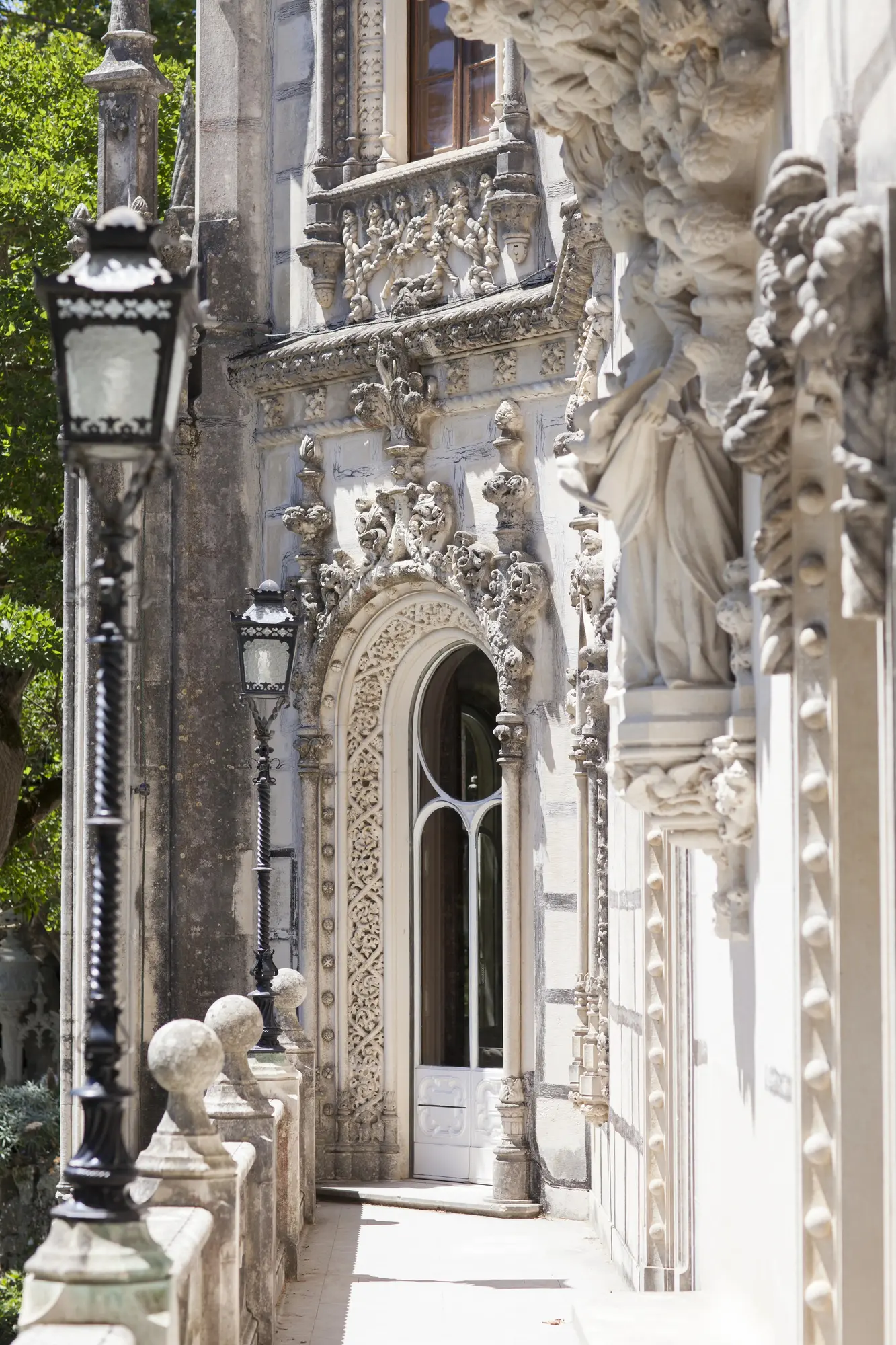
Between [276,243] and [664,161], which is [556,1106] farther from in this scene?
[664,161]

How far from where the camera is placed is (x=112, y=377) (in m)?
5.17

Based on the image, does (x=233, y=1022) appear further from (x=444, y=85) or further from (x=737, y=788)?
(x=444, y=85)

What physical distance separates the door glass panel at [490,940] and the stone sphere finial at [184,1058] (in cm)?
722

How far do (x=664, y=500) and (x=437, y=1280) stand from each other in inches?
230

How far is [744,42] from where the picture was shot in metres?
5.40

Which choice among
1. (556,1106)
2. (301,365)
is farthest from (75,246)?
(556,1106)

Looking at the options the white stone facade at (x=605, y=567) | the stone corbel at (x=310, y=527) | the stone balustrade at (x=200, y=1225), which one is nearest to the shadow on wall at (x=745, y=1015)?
the white stone facade at (x=605, y=567)

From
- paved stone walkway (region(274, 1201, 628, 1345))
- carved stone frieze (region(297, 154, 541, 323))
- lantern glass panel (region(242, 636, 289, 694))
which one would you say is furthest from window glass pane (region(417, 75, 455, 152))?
paved stone walkway (region(274, 1201, 628, 1345))

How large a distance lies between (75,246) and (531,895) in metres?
5.81

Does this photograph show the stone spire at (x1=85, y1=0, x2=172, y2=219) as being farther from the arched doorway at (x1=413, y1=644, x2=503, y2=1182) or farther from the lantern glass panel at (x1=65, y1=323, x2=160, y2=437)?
the lantern glass panel at (x1=65, y1=323, x2=160, y2=437)

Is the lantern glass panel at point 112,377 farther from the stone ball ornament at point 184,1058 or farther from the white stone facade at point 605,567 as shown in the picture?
the stone ball ornament at point 184,1058

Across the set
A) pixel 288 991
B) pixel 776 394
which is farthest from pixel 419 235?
pixel 776 394

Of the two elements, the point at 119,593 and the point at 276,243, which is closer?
the point at 119,593

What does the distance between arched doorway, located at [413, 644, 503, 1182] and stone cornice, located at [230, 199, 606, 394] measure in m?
2.19
